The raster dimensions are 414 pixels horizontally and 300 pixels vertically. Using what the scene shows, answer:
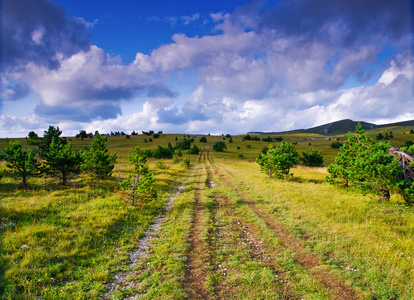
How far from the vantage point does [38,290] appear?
256 inches

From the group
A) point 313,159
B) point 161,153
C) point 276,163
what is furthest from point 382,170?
point 161,153

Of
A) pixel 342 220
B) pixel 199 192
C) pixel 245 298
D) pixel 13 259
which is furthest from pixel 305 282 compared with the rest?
pixel 199 192

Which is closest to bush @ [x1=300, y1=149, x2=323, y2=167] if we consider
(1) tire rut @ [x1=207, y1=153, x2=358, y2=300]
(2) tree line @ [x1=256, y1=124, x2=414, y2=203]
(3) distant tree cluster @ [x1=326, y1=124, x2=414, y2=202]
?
(2) tree line @ [x1=256, y1=124, x2=414, y2=203]

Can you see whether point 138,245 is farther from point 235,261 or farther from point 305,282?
point 305,282

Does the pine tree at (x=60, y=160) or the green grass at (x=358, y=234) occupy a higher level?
the pine tree at (x=60, y=160)

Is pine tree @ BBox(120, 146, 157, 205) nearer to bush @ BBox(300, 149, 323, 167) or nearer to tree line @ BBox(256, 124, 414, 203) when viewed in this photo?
tree line @ BBox(256, 124, 414, 203)

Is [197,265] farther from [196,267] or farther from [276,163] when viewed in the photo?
[276,163]

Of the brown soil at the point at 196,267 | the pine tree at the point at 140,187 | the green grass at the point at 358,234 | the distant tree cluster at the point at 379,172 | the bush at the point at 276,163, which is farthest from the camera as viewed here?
the bush at the point at 276,163

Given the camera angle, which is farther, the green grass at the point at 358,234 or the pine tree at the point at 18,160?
the pine tree at the point at 18,160

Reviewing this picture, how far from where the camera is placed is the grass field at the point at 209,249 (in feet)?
21.7

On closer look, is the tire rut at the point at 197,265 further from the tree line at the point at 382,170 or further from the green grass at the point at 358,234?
the tree line at the point at 382,170

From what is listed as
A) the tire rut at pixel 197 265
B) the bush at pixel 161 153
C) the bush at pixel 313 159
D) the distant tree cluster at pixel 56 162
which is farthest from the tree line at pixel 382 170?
the bush at pixel 161 153

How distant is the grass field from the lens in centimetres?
662

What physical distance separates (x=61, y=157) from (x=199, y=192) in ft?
48.0
